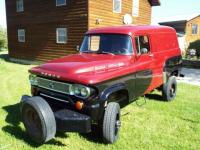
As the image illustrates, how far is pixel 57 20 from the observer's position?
16.8 meters

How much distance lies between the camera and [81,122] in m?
4.32

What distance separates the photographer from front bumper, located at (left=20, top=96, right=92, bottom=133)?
170 inches

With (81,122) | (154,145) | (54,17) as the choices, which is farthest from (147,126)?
(54,17)

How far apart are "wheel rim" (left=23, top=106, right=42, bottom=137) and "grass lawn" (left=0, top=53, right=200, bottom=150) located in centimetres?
28

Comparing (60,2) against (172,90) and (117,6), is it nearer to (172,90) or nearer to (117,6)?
(117,6)

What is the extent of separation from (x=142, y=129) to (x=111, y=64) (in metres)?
1.68

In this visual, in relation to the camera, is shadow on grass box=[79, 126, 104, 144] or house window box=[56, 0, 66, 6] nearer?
shadow on grass box=[79, 126, 104, 144]

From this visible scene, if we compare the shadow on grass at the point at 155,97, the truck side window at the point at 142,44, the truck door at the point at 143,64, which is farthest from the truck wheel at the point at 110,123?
the shadow on grass at the point at 155,97

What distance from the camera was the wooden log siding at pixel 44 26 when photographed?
615 inches

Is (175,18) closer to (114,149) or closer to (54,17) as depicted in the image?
→ (54,17)

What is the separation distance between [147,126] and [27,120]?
8.87 ft

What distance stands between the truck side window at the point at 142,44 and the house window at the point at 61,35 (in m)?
10.8

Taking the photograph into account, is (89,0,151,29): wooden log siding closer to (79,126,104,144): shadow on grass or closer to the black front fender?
(79,126,104,144): shadow on grass

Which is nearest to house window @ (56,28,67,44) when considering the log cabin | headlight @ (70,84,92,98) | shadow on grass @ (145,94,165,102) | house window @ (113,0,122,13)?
the log cabin
